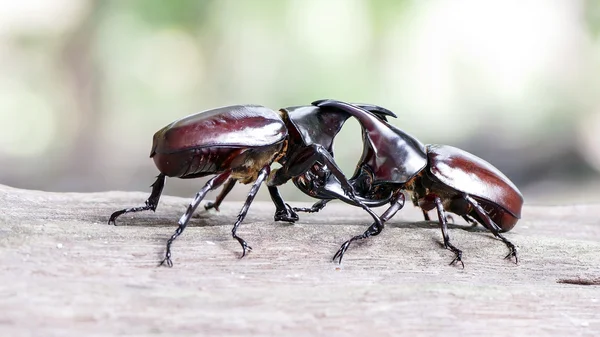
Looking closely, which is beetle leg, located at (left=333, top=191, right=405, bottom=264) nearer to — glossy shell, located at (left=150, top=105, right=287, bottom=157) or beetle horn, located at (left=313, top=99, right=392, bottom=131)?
beetle horn, located at (left=313, top=99, right=392, bottom=131)

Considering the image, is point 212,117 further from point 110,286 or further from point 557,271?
point 557,271

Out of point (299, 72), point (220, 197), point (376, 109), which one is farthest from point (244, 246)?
point (299, 72)

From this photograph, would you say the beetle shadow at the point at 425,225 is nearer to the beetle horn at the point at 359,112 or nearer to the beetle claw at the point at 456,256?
the beetle claw at the point at 456,256

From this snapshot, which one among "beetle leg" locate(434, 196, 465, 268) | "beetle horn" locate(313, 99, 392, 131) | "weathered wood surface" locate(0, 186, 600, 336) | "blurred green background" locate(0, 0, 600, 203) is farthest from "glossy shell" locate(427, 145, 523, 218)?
"blurred green background" locate(0, 0, 600, 203)

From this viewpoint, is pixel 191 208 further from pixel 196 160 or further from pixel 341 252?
pixel 341 252

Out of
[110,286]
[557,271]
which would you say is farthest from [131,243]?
[557,271]

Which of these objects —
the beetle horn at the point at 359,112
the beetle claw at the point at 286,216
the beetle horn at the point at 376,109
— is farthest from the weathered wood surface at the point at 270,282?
the beetle horn at the point at 376,109

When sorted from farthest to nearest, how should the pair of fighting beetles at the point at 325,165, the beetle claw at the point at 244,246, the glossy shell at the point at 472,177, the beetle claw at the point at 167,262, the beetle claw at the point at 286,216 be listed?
the glossy shell at the point at 472,177 → the beetle claw at the point at 286,216 → the pair of fighting beetles at the point at 325,165 → the beetle claw at the point at 244,246 → the beetle claw at the point at 167,262
